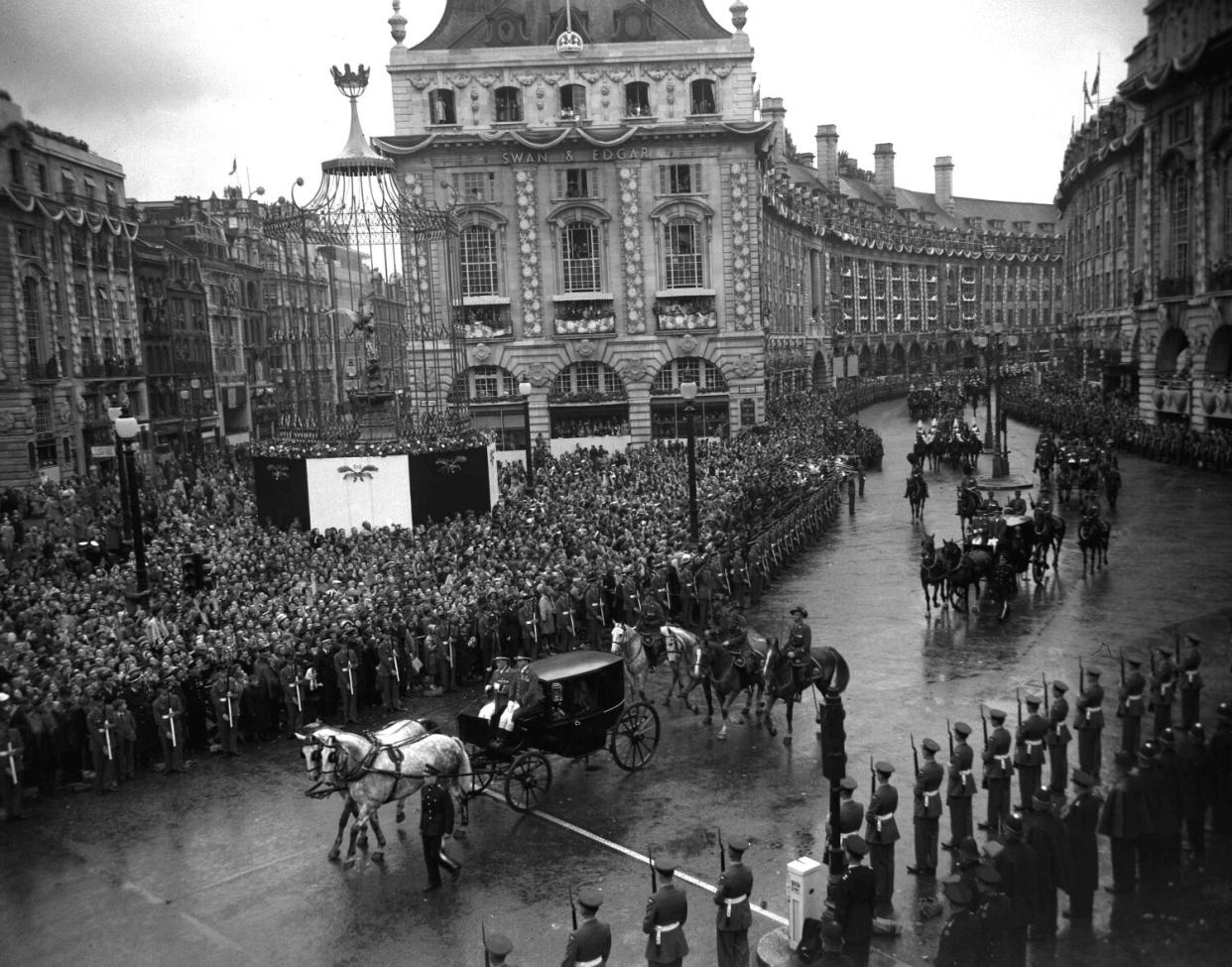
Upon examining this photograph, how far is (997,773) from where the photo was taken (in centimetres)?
1309

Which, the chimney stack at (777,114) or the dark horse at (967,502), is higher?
the chimney stack at (777,114)

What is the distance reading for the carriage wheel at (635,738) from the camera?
16.1m

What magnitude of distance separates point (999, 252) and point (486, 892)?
5359 inches

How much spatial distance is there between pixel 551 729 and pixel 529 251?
45.6 metres

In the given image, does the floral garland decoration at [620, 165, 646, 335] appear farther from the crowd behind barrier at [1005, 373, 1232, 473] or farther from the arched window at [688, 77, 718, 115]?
the crowd behind barrier at [1005, 373, 1232, 473]

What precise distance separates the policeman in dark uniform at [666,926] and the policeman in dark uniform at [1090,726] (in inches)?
279

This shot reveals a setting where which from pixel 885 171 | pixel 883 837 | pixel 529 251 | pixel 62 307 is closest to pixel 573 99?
pixel 529 251

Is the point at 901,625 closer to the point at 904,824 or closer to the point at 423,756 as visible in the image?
the point at 904,824

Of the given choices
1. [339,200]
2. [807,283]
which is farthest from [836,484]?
[807,283]

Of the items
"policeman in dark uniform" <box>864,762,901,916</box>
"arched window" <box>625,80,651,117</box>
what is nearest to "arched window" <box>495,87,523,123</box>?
"arched window" <box>625,80,651,117</box>

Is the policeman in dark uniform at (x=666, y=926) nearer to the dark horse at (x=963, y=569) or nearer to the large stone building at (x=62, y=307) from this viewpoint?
the dark horse at (x=963, y=569)

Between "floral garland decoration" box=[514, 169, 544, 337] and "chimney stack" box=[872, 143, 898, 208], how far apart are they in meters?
71.8

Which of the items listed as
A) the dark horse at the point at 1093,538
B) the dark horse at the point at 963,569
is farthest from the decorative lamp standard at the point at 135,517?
the dark horse at the point at 1093,538

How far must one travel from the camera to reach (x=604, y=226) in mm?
57875
